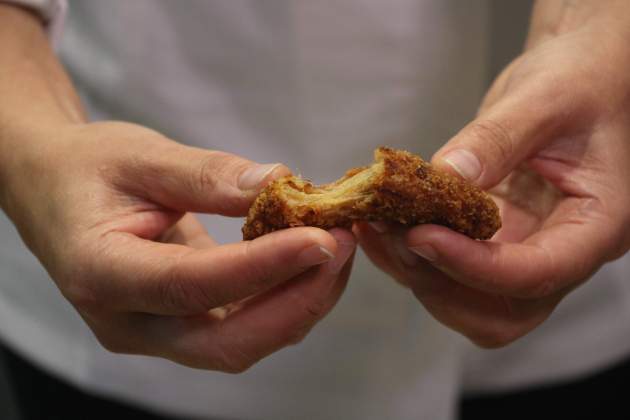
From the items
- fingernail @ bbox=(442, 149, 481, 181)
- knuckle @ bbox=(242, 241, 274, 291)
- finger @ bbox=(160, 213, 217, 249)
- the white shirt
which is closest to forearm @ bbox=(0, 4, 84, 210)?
the white shirt

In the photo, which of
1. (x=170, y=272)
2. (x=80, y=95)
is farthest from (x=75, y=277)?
(x=80, y=95)

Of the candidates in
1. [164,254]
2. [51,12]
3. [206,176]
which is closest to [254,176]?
[206,176]

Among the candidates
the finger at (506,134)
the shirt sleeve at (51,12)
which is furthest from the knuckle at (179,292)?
the shirt sleeve at (51,12)

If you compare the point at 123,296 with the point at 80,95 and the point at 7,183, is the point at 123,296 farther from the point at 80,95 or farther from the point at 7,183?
the point at 80,95

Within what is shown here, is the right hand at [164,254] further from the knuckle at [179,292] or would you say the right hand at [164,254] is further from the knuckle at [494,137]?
the knuckle at [494,137]

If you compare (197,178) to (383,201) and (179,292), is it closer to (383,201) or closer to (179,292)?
(179,292)
